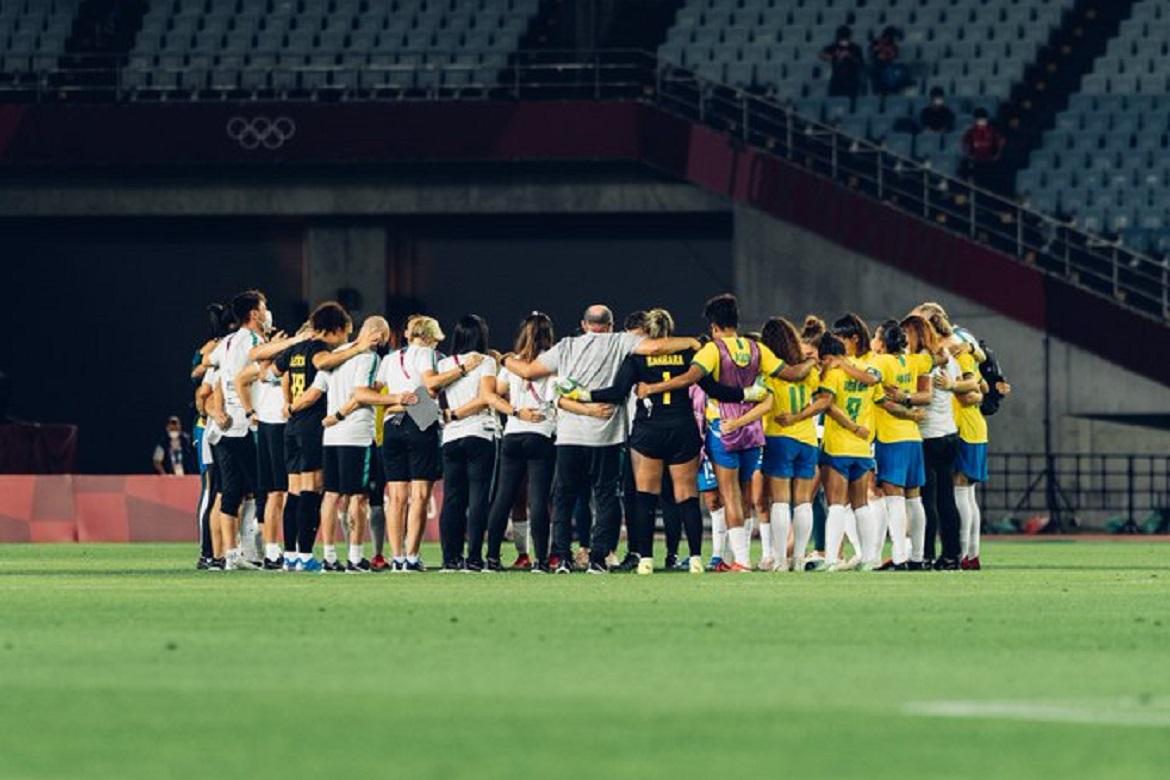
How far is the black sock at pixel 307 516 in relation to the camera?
21.3 meters

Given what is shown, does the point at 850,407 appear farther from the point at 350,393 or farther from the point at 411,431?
the point at 350,393

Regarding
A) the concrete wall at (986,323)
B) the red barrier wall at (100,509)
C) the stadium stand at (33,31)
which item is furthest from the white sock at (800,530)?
the stadium stand at (33,31)

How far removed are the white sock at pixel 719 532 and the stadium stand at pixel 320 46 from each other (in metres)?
19.5

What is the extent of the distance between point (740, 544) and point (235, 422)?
3903 mm

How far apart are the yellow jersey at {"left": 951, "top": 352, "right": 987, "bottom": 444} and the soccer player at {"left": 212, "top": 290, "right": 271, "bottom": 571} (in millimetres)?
5327

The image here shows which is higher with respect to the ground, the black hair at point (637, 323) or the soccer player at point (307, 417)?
the black hair at point (637, 323)

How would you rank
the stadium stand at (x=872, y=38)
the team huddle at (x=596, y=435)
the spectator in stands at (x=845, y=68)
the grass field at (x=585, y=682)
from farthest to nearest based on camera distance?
the spectator in stands at (x=845, y=68) < the stadium stand at (x=872, y=38) < the team huddle at (x=596, y=435) < the grass field at (x=585, y=682)

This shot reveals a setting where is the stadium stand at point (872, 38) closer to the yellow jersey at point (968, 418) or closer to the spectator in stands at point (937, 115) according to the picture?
the spectator in stands at point (937, 115)

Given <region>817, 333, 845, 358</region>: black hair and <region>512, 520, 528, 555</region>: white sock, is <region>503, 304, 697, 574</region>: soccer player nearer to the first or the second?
<region>817, 333, 845, 358</region>: black hair

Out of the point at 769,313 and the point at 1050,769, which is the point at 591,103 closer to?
the point at 769,313

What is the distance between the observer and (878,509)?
71.9ft

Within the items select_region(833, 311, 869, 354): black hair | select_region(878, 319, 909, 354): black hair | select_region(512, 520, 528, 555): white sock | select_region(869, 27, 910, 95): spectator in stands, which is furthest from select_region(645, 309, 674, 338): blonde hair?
select_region(869, 27, 910, 95): spectator in stands

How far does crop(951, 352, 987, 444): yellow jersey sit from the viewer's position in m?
21.9

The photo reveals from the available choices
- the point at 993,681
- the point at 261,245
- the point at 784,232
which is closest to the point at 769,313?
the point at 784,232
